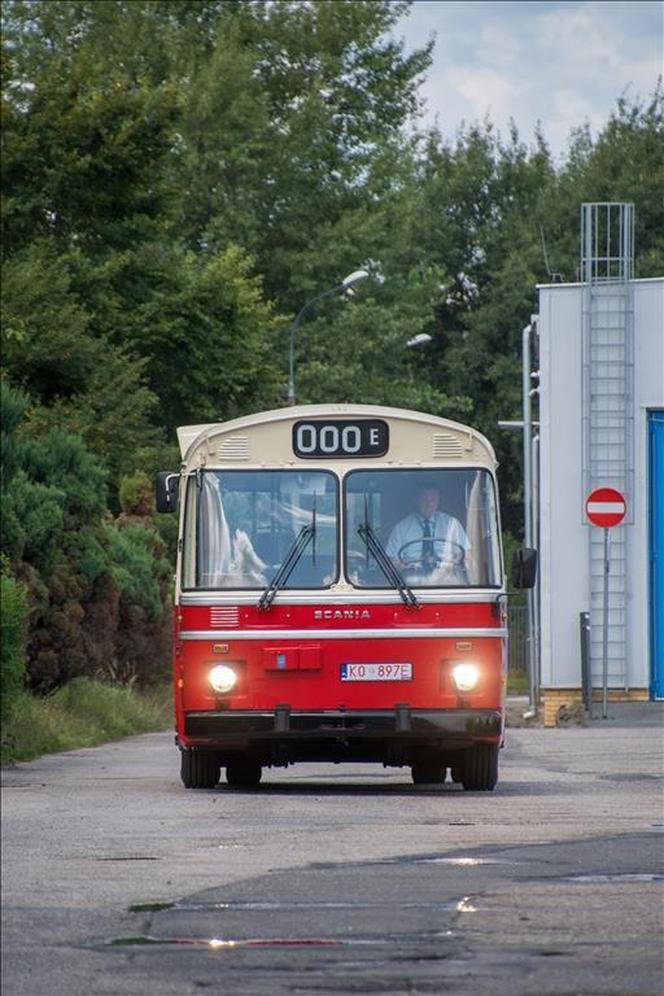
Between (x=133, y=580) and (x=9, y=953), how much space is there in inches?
900

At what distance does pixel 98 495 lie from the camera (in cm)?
2705

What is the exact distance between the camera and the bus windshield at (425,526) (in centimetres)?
1759

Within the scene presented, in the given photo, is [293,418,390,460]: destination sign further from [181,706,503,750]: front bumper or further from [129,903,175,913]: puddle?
[129,903,175,913]: puddle

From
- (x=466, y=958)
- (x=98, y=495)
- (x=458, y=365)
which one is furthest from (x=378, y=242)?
(x=466, y=958)

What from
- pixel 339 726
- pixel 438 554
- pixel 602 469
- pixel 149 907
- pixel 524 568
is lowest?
pixel 149 907

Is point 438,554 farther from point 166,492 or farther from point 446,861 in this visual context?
point 446,861

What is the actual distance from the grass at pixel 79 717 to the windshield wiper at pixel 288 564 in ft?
6.50

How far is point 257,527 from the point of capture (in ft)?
57.9

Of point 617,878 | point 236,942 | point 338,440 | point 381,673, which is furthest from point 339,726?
point 236,942

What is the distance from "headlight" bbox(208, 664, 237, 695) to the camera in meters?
17.3

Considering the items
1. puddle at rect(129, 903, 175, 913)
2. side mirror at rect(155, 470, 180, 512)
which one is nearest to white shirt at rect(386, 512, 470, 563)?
side mirror at rect(155, 470, 180, 512)

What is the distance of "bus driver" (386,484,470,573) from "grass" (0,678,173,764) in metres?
2.92

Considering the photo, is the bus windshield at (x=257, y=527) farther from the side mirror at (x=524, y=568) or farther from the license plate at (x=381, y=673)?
the side mirror at (x=524, y=568)

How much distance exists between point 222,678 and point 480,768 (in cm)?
196
